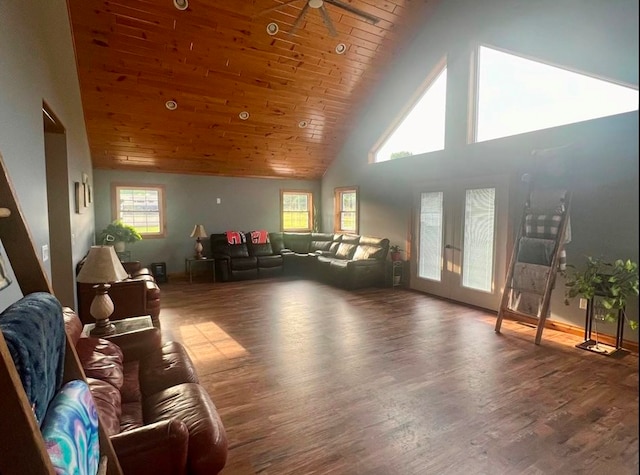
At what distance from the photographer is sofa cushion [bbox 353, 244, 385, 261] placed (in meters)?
6.44

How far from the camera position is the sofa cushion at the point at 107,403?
1590 millimetres

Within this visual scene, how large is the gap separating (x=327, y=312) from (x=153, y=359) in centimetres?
279

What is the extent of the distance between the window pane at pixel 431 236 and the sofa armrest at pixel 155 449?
16.2 feet

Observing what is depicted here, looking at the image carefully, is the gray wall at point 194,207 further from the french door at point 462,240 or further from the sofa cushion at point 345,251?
the french door at point 462,240

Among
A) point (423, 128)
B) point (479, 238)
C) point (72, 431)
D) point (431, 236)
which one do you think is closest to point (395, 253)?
point (431, 236)

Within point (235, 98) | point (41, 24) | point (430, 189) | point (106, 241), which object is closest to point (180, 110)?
point (235, 98)

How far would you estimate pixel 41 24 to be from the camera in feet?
8.58

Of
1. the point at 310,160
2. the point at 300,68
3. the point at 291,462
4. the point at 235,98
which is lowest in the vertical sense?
the point at 291,462

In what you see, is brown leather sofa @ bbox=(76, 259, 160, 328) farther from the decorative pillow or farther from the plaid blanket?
the plaid blanket

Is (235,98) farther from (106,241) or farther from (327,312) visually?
(327,312)

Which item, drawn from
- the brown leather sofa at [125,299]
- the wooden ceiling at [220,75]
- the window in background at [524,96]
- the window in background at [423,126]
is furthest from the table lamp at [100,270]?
the window in background at [423,126]

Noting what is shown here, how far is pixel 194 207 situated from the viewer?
7.54 m

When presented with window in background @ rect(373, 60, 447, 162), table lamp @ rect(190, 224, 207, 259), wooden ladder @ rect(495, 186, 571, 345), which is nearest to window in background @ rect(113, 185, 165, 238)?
→ table lamp @ rect(190, 224, 207, 259)

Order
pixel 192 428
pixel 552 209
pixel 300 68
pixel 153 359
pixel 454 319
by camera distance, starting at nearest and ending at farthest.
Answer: pixel 192 428 < pixel 153 359 < pixel 552 209 < pixel 454 319 < pixel 300 68
